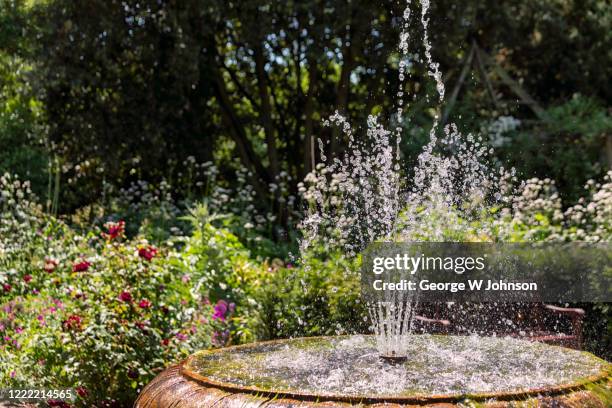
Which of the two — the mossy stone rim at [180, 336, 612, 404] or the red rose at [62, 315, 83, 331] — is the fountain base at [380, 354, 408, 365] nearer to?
the mossy stone rim at [180, 336, 612, 404]

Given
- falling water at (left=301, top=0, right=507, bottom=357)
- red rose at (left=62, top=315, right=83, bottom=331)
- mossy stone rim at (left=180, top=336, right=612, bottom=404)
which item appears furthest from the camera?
falling water at (left=301, top=0, right=507, bottom=357)

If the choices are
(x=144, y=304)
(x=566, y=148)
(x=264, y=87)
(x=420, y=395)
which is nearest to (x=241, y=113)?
(x=264, y=87)

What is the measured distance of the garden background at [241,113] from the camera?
6.29 m

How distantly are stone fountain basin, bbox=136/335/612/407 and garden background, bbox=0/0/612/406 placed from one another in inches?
84.7

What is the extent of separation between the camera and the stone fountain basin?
227 cm

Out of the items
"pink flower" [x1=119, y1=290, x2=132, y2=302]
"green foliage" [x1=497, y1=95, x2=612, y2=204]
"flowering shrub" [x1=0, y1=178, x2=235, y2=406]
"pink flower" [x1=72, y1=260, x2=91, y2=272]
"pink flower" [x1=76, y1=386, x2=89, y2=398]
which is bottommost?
"pink flower" [x1=76, y1=386, x2=89, y2=398]

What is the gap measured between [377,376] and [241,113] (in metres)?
8.08

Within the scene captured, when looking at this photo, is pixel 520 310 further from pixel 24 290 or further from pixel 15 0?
pixel 15 0

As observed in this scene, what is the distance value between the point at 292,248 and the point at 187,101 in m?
2.44

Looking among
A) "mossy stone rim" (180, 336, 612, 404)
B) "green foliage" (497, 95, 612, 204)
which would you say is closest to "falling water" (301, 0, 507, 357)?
"green foliage" (497, 95, 612, 204)

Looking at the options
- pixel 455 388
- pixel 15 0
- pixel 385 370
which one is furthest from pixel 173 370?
pixel 15 0

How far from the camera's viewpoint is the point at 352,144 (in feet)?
31.0

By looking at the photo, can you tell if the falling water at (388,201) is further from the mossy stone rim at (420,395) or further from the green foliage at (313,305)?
the mossy stone rim at (420,395)

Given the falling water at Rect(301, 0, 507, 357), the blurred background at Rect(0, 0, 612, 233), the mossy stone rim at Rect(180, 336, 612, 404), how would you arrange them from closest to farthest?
the mossy stone rim at Rect(180, 336, 612, 404) → the falling water at Rect(301, 0, 507, 357) → the blurred background at Rect(0, 0, 612, 233)
